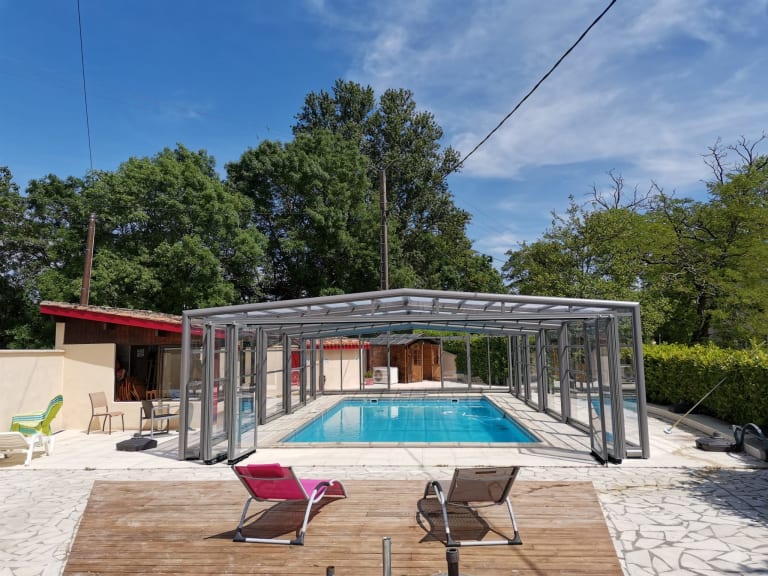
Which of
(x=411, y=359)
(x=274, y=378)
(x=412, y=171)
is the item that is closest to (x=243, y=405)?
(x=274, y=378)

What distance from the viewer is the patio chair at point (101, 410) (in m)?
11.9

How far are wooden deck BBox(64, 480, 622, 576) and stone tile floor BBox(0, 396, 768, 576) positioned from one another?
339 mm

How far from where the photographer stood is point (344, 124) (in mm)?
35188

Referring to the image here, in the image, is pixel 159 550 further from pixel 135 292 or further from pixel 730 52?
pixel 135 292

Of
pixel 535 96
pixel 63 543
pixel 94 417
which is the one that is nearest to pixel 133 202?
pixel 94 417

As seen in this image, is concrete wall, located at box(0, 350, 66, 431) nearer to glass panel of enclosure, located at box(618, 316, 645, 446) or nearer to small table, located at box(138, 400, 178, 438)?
small table, located at box(138, 400, 178, 438)

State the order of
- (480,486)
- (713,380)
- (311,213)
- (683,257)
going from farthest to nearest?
(311,213) < (683,257) < (713,380) < (480,486)

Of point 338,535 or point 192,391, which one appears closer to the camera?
point 338,535

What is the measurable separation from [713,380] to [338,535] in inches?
377

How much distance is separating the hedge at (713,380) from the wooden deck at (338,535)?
18.5 ft

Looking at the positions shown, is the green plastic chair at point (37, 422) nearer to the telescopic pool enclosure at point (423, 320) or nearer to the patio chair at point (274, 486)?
the telescopic pool enclosure at point (423, 320)

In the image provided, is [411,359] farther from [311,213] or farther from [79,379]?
[79,379]

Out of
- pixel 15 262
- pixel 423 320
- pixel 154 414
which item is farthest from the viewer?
pixel 15 262

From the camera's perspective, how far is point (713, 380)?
11258mm
